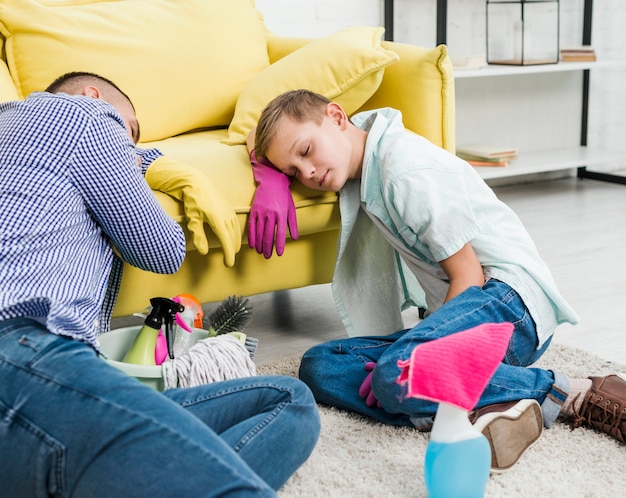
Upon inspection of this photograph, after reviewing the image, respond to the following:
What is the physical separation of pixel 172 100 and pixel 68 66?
0.88 ft

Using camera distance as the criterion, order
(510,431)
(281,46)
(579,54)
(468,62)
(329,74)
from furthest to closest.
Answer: (579,54), (468,62), (281,46), (329,74), (510,431)

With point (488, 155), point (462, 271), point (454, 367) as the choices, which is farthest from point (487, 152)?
point (454, 367)

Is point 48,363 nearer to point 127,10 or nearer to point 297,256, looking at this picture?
point 297,256

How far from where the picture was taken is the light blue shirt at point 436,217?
1502mm

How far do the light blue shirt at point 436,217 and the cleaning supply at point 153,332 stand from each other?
0.44 meters

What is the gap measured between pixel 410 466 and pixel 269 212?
2.00 ft

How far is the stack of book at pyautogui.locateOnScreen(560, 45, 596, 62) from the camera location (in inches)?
140

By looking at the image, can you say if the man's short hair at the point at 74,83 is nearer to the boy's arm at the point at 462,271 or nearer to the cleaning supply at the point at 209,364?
the cleaning supply at the point at 209,364

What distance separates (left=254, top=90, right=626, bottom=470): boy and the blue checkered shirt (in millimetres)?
423

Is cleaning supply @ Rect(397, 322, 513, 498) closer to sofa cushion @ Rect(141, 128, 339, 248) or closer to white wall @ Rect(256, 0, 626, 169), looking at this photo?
sofa cushion @ Rect(141, 128, 339, 248)

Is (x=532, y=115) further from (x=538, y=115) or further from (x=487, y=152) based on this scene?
(x=487, y=152)

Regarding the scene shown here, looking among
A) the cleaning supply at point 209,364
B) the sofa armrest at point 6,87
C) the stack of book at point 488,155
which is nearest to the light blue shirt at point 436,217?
the cleaning supply at point 209,364

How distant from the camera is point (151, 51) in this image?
7.16ft

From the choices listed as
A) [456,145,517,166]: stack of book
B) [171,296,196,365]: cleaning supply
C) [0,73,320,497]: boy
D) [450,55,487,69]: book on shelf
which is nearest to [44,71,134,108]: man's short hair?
[0,73,320,497]: boy
